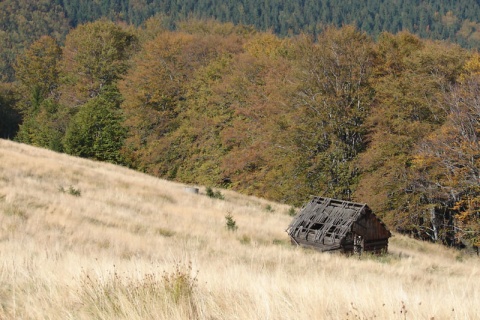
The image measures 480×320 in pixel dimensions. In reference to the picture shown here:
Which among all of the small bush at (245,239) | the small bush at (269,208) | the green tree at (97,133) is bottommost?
the small bush at (245,239)

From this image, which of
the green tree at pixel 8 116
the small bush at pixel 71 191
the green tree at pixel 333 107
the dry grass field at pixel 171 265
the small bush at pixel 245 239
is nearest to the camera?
the dry grass field at pixel 171 265

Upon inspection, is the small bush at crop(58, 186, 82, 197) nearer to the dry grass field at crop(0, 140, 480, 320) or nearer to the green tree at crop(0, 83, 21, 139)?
the dry grass field at crop(0, 140, 480, 320)

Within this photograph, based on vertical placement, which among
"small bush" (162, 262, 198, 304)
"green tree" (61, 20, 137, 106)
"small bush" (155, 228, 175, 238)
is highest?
"green tree" (61, 20, 137, 106)

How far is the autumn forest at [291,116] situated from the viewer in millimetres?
32906

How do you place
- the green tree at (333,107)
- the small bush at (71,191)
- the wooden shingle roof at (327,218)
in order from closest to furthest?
the wooden shingle roof at (327,218), the small bush at (71,191), the green tree at (333,107)

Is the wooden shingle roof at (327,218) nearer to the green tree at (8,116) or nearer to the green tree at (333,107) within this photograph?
the green tree at (333,107)

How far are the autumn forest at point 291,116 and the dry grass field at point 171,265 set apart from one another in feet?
18.3

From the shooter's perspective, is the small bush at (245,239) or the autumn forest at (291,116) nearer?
the small bush at (245,239)

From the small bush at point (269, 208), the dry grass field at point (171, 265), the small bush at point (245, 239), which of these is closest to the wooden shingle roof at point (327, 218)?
the dry grass field at point (171, 265)

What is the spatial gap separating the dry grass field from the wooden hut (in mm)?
1060

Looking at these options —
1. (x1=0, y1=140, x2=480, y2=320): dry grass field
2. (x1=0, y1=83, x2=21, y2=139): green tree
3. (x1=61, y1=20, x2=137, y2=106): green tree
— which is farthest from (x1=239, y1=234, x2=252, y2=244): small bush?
(x1=0, y1=83, x2=21, y2=139): green tree

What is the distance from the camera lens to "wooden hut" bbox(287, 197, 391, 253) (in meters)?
20.5

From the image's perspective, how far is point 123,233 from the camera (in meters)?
15.8

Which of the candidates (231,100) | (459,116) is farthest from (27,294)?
(231,100)
